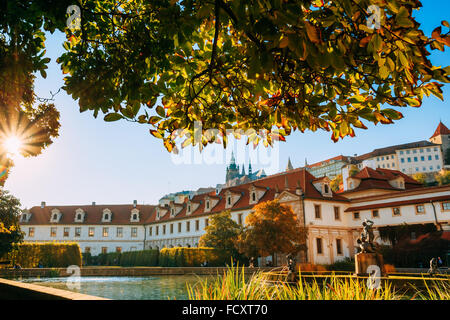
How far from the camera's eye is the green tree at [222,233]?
1316 inches

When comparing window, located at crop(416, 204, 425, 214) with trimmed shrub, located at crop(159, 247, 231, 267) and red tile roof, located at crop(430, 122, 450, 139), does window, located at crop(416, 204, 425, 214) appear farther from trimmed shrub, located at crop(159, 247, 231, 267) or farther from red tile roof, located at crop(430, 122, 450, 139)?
red tile roof, located at crop(430, 122, 450, 139)

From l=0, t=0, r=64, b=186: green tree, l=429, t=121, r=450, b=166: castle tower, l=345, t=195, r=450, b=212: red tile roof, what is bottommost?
l=345, t=195, r=450, b=212: red tile roof

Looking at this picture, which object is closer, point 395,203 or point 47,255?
point 395,203

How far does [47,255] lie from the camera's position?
32469 millimetres

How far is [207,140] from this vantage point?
14.0 feet

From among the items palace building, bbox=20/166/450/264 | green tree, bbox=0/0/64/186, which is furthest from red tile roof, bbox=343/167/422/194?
green tree, bbox=0/0/64/186

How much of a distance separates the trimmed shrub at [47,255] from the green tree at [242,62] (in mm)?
32601

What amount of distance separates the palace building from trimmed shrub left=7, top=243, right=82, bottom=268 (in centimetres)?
1650

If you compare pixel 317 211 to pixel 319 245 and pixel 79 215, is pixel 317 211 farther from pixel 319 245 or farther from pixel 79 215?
pixel 79 215

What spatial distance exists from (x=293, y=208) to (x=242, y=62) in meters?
31.4

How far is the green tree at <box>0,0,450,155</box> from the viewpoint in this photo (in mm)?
2348

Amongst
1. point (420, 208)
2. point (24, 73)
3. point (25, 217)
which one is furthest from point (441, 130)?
point (24, 73)
